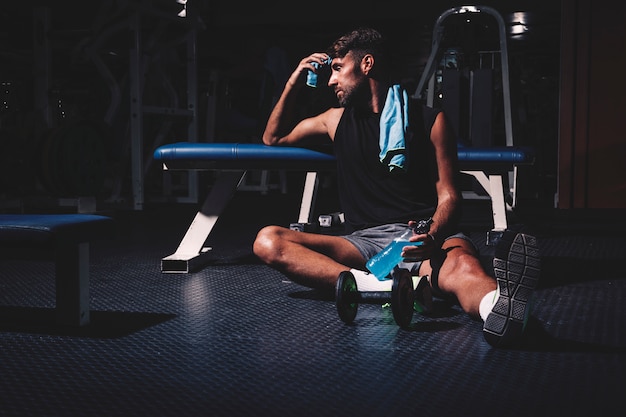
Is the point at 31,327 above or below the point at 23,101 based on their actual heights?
below

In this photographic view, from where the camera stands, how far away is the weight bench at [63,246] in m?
1.75

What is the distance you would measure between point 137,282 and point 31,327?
76 cm

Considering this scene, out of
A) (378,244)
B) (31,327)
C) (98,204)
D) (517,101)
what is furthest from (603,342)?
(517,101)

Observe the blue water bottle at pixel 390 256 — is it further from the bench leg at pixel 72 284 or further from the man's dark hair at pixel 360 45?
the bench leg at pixel 72 284

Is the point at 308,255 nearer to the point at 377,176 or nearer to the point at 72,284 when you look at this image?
the point at 377,176

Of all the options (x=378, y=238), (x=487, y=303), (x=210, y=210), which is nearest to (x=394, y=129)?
(x=378, y=238)

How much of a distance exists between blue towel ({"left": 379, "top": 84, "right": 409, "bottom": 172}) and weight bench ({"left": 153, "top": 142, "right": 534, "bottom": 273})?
0.64 metres

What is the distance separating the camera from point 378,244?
2.26m

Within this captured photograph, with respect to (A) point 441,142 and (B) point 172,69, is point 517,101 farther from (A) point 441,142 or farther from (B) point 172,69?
(A) point 441,142

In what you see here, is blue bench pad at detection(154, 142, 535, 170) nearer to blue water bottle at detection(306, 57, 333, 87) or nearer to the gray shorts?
blue water bottle at detection(306, 57, 333, 87)

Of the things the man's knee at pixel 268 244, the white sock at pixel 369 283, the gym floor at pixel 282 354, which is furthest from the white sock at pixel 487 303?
the man's knee at pixel 268 244

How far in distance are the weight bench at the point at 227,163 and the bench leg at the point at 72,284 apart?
92 centimetres

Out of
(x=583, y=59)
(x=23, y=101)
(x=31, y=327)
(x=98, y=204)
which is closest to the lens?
(x=31, y=327)

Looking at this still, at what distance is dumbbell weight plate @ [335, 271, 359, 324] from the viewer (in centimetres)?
191
